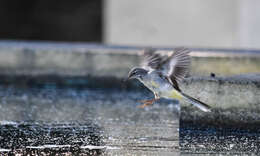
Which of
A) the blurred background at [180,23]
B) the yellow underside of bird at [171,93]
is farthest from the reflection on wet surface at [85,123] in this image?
the blurred background at [180,23]

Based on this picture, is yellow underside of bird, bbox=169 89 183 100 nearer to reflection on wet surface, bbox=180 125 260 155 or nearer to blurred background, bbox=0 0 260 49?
reflection on wet surface, bbox=180 125 260 155

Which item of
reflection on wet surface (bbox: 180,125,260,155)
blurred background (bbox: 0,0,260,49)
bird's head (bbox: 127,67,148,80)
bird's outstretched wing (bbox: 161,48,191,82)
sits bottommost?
reflection on wet surface (bbox: 180,125,260,155)

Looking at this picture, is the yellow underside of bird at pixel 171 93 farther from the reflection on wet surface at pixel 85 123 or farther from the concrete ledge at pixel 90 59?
the concrete ledge at pixel 90 59

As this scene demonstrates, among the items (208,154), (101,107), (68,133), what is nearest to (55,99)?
(101,107)

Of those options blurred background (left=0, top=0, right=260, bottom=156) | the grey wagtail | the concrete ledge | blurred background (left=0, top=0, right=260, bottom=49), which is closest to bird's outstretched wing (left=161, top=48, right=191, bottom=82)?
the grey wagtail

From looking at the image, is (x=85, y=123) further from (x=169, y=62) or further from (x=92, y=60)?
(x=92, y=60)

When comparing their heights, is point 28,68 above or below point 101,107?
above

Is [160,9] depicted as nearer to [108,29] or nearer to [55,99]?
[108,29]
